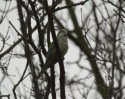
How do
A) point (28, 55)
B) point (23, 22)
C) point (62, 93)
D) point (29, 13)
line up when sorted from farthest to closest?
point (23, 22) → point (28, 55) → point (29, 13) → point (62, 93)

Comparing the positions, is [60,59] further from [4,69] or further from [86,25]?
[4,69]

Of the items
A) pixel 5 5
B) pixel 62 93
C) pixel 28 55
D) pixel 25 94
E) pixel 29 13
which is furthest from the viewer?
pixel 25 94

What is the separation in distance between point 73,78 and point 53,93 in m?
4.10

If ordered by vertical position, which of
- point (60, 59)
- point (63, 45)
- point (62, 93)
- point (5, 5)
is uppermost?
point (5, 5)

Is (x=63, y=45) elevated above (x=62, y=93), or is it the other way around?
(x=63, y=45)

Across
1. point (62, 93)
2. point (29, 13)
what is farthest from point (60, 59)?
point (29, 13)

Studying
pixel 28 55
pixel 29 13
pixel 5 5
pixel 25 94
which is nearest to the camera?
pixel 29 13

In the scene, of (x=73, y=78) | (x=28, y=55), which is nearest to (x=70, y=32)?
(x=73, y=78)

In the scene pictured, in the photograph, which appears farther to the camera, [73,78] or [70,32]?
[70,32]

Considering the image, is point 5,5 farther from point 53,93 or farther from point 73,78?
point 73,78

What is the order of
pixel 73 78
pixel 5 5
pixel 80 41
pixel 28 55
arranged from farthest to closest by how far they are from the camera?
pixel 80 41
pixel 73 78
pixel 5 5
pixel 28 55

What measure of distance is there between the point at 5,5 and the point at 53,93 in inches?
80.1

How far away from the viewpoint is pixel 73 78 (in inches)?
314

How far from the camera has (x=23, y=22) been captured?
196 inches
